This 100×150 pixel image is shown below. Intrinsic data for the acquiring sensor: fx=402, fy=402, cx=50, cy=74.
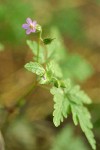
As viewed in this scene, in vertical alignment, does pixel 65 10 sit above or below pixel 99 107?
above

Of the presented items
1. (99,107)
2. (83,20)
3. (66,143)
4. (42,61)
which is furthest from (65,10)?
(42,61)

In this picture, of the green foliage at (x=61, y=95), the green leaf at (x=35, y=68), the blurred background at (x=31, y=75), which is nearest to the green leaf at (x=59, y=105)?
the green foliage at (x=61, y=95)

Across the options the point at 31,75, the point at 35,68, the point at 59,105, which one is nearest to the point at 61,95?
the point at 59,105

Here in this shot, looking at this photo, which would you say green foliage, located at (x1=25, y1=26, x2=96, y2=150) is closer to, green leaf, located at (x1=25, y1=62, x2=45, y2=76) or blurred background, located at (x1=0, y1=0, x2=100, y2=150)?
green leaf, located at (x1=25, y1=62, x2=45, y2=76)

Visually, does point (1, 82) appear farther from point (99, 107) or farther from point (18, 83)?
point (99, 107)

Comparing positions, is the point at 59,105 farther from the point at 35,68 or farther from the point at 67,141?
the point at 67,141

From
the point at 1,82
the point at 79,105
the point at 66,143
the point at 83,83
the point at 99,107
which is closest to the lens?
the point at 79,105

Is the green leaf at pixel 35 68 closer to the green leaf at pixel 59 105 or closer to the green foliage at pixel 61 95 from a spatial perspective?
the green foliage at pixel 61 95
